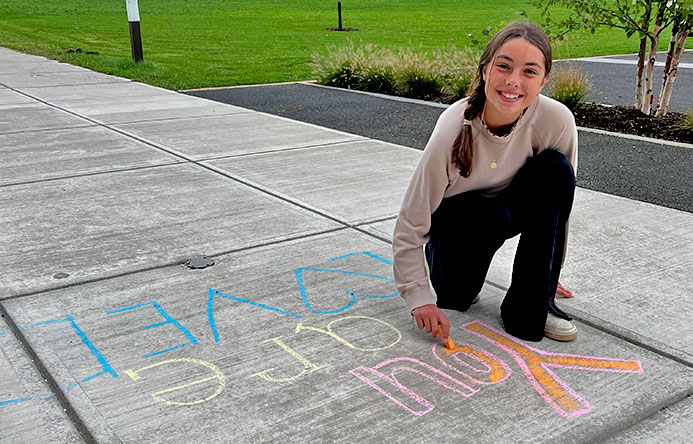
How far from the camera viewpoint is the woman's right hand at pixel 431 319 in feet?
9.90

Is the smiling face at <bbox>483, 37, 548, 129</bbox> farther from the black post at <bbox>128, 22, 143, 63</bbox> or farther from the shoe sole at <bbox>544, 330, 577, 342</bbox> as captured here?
the black post at <bbox>128, 22, 143, 63</bbox>

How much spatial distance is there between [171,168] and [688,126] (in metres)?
5.08

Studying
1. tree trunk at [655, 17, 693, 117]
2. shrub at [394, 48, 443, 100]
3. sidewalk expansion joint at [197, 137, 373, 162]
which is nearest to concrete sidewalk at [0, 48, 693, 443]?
sidewalk expansion joint at [197, 137, 373, 162]

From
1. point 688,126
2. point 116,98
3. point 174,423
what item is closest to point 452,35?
point 116,98

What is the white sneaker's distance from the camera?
3131 millimetres

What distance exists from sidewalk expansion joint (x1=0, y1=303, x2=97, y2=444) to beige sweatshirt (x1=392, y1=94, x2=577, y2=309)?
133 cm

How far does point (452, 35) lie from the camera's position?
22750 millimetres

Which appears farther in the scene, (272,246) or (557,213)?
(272,246)

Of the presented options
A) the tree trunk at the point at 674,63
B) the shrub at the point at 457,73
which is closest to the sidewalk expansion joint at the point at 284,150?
the shrub at the point at 457,73

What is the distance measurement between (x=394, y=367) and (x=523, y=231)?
2.69ft

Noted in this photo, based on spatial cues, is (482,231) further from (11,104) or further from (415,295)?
(11,104)

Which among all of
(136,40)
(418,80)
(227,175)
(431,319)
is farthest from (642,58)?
(136,40)

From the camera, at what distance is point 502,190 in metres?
3.21

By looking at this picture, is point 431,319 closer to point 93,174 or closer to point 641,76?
point 93,174
